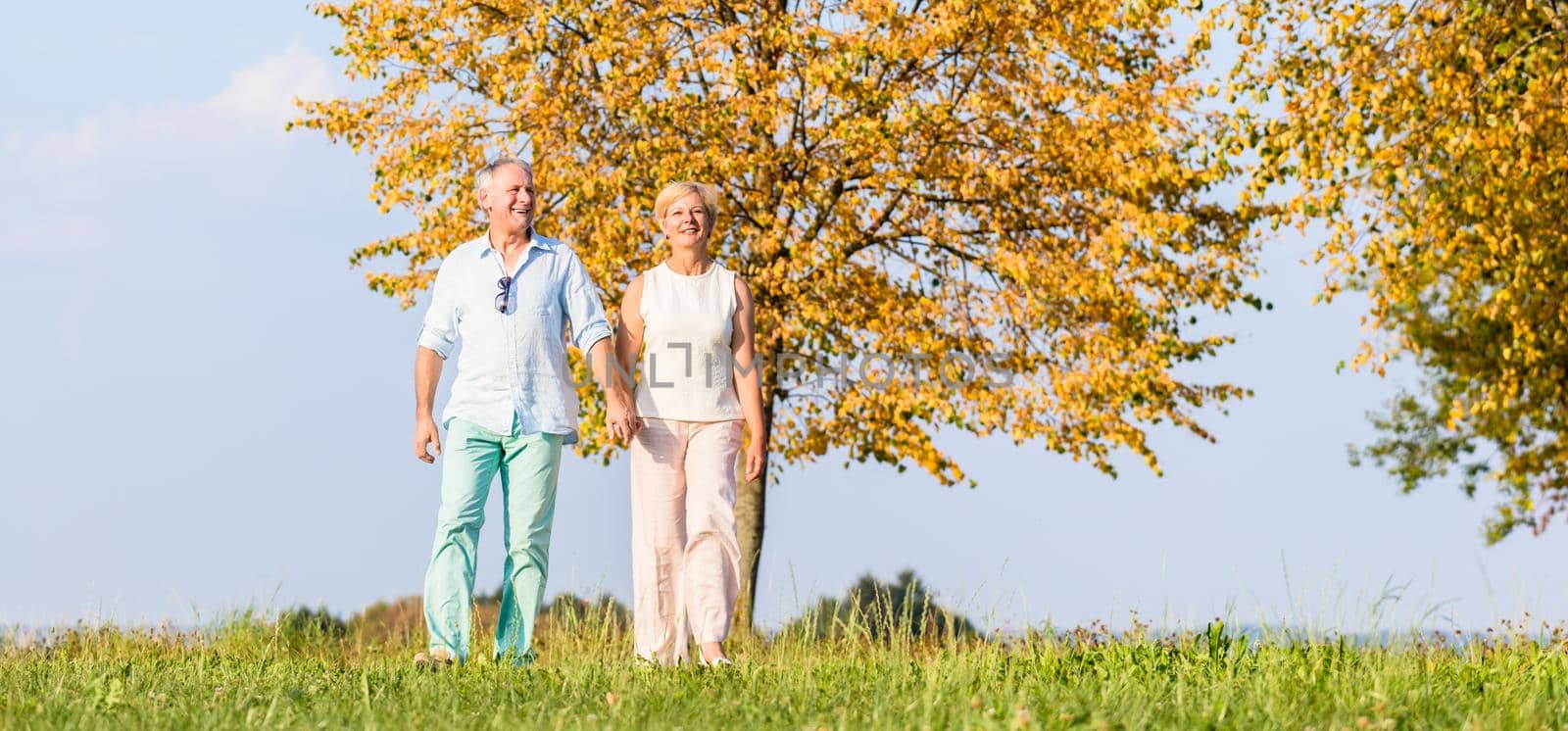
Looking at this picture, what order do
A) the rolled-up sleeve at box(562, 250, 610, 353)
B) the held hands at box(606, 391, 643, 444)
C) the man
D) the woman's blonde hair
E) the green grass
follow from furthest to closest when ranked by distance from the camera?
the rolled-up sleeve at box(562, 250, 610, 353) < the woman's blonde hair < the man < the held hands at box(606, 391, 643, 444) < the green grass

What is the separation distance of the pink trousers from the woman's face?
925mm

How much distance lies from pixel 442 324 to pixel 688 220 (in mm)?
1405

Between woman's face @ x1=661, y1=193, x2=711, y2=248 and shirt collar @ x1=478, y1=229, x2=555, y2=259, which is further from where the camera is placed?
shirt collar @ x1=478, y1=229, x2=555, y2=259

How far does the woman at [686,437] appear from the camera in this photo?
6902 millimetres

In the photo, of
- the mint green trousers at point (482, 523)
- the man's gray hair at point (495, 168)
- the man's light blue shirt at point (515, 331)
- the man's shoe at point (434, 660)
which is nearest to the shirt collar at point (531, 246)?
the man's light blue shirt at point (515, 331)

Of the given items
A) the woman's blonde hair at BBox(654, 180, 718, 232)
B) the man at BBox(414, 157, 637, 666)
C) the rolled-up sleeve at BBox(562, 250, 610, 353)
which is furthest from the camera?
the rolled-up sleeve at BBox(562, 250, 610, 353)

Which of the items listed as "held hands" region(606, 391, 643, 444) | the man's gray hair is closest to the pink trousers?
"held hands" region(606, 391, 643, 444)

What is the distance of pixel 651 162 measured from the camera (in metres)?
12.5

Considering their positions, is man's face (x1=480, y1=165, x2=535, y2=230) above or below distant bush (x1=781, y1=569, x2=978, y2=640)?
above

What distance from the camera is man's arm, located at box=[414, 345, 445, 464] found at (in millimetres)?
7016

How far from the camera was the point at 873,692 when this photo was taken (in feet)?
17.3

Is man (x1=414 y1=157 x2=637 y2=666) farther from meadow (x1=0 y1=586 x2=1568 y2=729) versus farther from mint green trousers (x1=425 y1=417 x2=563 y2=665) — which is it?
meadow (x1=0 y1=586 x2=1568 y2=729)

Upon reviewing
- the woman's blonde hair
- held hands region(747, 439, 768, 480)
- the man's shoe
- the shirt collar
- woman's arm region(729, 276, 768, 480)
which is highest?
the woman's blonde hair

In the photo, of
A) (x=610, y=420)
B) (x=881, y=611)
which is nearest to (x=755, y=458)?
(x=610, y=420)
